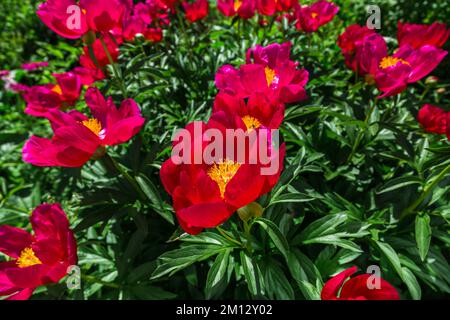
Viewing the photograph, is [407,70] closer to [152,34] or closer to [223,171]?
[223,171]

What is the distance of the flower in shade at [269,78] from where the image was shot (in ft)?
2.73

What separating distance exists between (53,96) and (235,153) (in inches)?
28.4

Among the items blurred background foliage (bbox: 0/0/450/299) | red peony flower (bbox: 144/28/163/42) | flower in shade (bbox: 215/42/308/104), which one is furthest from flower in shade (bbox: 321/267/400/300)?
red peony flower (bbox: 144/28/163/42)

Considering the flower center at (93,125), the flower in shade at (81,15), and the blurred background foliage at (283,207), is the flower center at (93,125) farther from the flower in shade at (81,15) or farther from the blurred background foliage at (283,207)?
the flower in shade at (81,15)

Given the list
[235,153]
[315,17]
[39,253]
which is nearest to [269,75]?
[235,153]

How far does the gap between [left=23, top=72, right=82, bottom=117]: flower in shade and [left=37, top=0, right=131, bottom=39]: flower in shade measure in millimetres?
196

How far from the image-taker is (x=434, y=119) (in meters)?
1.02

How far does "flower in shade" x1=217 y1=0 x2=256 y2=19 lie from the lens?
1.33 meters

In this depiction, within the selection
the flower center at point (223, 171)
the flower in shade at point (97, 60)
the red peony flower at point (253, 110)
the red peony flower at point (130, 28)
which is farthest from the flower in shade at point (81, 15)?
the flower center at point (223, 171)

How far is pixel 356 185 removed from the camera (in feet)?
3.91

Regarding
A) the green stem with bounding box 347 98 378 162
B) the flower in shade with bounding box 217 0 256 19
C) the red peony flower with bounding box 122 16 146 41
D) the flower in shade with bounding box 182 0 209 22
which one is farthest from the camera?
the flower in shade with bounding box 182 0 209 22

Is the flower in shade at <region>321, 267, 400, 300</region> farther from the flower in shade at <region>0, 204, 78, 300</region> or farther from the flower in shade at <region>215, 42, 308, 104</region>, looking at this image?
the flower in shade at <region>0, 204, 78, 300</region>

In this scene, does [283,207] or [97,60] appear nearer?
[283,207]

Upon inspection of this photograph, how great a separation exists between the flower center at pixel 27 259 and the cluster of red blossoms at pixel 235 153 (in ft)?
1.44
